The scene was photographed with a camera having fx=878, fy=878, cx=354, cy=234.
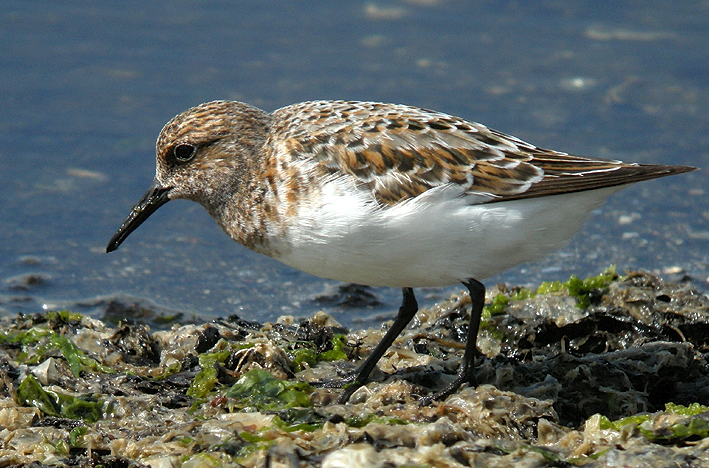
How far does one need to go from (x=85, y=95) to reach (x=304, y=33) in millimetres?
2789

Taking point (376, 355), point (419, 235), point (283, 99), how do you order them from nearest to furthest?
point (419, 235) → point (376, 355) → point (283, 99)

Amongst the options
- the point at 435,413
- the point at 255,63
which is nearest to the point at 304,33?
the point at 255,63

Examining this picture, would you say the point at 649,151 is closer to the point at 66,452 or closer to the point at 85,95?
the point at 85,95

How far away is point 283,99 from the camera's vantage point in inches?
386

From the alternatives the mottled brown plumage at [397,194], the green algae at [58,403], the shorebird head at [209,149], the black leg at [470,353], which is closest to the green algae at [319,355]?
the mottled brown plumage at [397,194]

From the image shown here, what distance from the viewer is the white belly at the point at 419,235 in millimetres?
4492

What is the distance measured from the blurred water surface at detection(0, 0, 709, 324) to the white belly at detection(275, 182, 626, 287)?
2697mm

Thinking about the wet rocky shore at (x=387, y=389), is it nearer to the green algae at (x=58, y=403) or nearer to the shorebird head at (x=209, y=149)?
the green algae at (x=58, y=403)

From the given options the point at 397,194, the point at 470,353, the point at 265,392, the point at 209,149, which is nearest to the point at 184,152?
the point at 209,149

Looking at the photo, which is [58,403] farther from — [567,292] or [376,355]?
[567,292]

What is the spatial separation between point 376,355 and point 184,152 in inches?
66.1

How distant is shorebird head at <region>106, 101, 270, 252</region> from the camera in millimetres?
5191

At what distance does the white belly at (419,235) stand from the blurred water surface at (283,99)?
106 inches

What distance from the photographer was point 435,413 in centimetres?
421
